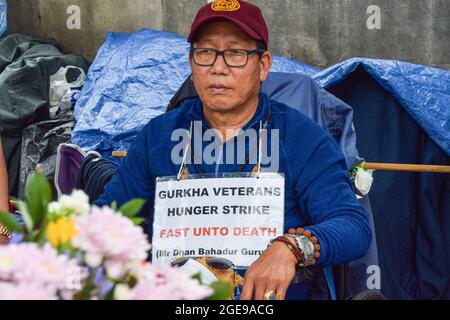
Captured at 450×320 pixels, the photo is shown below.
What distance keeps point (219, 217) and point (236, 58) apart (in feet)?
1.60

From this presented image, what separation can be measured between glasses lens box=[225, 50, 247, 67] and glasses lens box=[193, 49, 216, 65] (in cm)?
4

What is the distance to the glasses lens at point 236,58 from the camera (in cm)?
273

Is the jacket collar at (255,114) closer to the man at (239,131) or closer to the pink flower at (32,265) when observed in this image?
the man at (239,131)

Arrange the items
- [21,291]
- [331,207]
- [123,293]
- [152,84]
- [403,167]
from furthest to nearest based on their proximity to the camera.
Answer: [152,84] → [403,167] → [331,207] → [123,293] → [21,291]

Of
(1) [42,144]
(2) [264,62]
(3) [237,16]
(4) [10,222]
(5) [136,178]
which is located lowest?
(1) [42,144]

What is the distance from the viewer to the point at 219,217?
2.71 meters

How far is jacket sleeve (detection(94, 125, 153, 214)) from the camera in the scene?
2.80m

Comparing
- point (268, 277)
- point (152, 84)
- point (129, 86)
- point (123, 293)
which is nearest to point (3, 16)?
point (129, 86)

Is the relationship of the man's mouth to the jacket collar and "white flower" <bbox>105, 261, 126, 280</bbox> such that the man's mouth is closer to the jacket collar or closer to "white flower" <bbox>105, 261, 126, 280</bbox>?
the jacket collar

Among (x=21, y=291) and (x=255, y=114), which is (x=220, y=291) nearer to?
(x=21, y=291)

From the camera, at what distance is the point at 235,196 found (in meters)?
2.69

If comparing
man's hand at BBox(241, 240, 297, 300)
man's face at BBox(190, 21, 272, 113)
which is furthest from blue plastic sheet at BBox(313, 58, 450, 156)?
man's hand at BBox(241, 240, 297, 300)

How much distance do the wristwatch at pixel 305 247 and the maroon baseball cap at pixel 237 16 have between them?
669 mm
